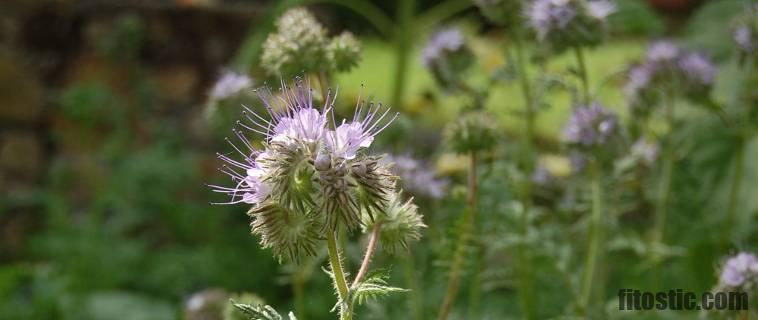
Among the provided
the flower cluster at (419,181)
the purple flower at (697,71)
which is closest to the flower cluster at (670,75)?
the purple flower at (697,71)

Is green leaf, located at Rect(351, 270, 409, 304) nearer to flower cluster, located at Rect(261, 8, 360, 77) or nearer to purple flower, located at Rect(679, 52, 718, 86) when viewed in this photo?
flower cluster, located at Rect(261, 8, 360, 77)

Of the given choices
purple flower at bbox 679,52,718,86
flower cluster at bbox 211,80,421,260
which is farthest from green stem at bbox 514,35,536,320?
flower cluster at bbox 211,80,421,260

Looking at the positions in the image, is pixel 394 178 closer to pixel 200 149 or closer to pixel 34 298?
pixel 34 298

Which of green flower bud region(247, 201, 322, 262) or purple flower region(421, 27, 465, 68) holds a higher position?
purple flower region(421, 27, 465, 68)

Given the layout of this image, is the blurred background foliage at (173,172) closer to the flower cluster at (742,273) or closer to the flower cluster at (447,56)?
the flower cluster at (447,56)

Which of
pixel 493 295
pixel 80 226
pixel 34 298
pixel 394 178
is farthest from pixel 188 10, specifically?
pixel 394 178
